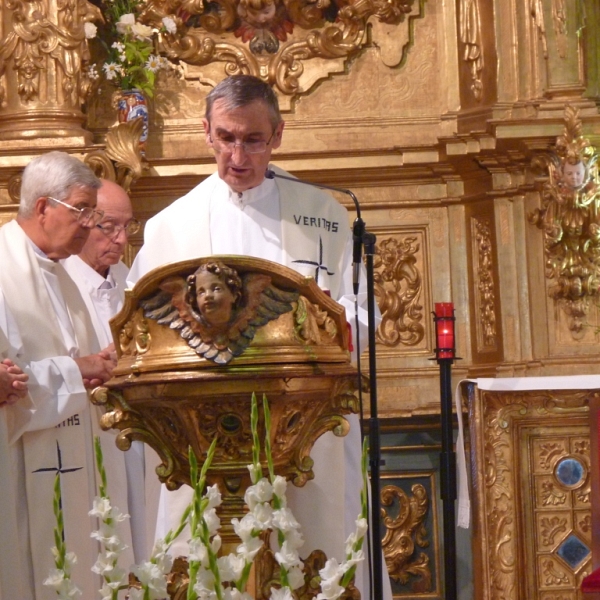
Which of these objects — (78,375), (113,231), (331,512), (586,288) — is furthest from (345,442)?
(586,288)

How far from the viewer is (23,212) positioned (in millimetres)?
4551

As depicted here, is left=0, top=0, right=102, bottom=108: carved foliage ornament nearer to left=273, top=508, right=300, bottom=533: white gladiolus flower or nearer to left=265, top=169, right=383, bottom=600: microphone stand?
left=265, top=169, right=383, bottom=600: microphone stand

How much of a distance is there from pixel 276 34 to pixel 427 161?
1.16m

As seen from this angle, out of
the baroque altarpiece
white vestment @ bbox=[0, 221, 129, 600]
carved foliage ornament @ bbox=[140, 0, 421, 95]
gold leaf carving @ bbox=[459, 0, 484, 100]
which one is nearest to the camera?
white vestment @ bbox=[0, 221, 129, 600]

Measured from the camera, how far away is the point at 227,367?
2768 mm

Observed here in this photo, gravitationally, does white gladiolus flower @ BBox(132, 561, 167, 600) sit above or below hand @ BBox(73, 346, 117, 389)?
below

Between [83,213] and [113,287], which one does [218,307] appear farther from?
[113,287]

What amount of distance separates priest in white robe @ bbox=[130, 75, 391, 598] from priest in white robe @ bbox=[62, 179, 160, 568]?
2.48 ft

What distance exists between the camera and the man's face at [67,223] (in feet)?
14.6

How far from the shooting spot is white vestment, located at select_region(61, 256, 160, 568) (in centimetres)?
461

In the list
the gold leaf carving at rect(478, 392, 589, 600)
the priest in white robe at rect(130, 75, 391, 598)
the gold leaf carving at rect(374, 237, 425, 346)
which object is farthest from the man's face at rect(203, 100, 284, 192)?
the gold leaf carving at rect(374, 237, 425, 346)

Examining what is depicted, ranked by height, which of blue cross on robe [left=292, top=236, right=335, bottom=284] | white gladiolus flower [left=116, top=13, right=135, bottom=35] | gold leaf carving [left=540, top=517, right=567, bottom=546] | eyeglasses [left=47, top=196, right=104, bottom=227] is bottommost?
gold leaf carving [left=540, top=517, right=567, bottom=546]

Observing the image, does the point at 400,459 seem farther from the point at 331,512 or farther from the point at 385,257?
the point at 331,512

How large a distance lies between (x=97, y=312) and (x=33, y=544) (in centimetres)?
131
